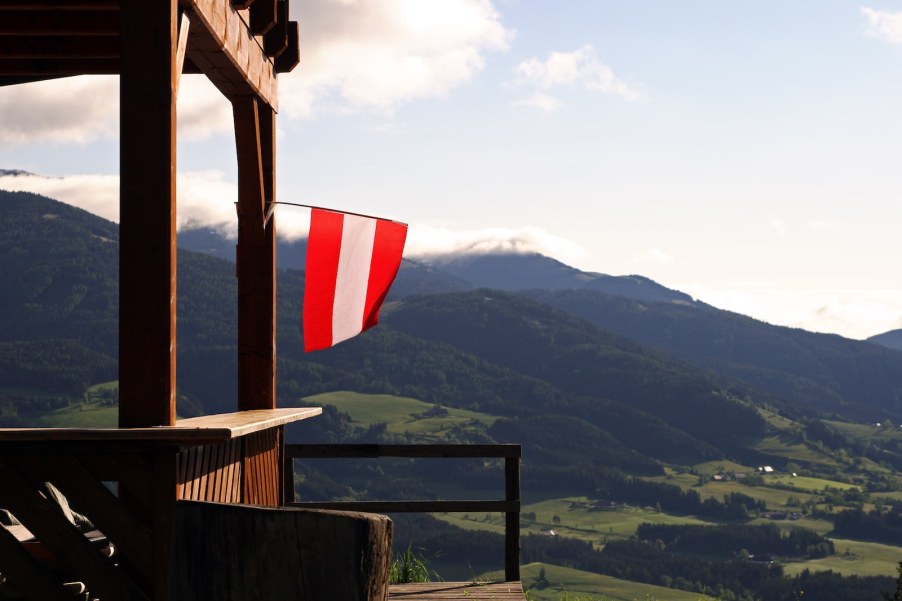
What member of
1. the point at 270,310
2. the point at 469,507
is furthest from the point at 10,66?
the point at 469,507

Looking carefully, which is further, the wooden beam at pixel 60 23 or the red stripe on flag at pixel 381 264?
the red stripe on flag at pixel 381 264

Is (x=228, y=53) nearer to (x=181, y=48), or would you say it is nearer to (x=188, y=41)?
(x=188, y=41)

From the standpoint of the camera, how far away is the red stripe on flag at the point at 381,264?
827cm

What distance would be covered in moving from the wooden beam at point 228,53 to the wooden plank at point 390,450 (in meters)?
3.69

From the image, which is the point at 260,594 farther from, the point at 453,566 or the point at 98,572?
the point at 453,566

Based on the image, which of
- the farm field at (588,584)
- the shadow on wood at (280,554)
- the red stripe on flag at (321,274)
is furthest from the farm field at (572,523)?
the shadow on wood at (280,554)

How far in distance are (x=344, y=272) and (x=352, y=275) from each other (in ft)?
0.25

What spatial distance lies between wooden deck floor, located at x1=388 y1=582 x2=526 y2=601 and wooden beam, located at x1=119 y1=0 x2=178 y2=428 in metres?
4.50

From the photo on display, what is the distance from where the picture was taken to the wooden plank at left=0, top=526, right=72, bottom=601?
4.54 metres

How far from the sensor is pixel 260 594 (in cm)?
268

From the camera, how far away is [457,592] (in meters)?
9.41

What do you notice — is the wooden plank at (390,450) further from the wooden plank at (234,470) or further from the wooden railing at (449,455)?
the wooden plank at (234,470)

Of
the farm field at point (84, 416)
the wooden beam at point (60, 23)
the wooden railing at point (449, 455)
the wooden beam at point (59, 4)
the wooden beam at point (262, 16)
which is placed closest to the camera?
the wooden beam at point (59, 4)

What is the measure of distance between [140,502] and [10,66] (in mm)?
4531
